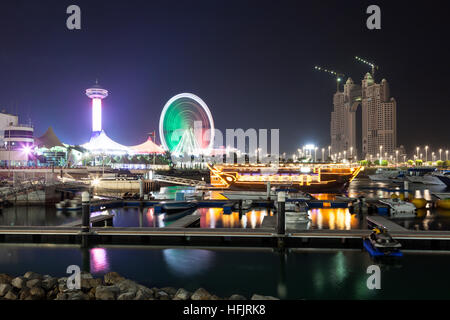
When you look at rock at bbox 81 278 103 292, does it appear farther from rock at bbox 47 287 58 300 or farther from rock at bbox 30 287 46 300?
rock at bbox 30 287 46 300

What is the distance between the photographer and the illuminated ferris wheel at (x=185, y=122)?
7000 cm

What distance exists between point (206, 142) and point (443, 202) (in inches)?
2082

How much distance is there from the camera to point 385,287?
1134cm

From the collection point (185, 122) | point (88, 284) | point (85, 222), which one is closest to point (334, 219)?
point (85, 222)

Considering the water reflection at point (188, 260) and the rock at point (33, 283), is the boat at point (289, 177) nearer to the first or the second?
the water reflection at point (188, 260)

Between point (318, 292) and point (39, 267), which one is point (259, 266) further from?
point (39, 267)

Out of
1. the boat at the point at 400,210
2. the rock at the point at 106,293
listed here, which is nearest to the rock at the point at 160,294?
the rock at the point at 106,293

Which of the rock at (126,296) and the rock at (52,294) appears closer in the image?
→ the rock at (126,296)

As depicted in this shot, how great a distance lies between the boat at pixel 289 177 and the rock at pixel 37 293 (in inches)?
1430

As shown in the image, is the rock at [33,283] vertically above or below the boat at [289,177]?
below

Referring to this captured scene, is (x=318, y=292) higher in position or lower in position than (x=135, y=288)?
lower

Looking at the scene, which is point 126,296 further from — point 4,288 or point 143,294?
point 4,288
